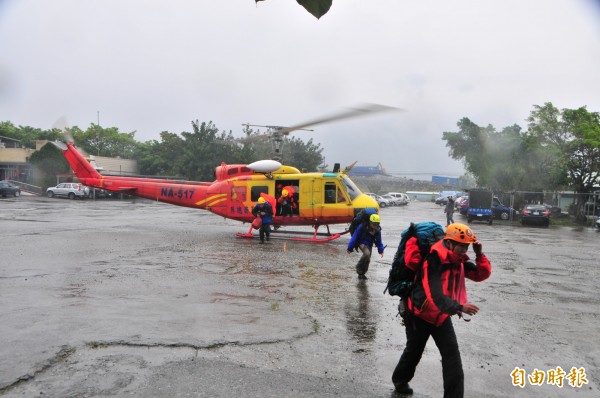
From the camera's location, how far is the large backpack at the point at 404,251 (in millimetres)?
3703

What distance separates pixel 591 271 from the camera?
10547 mm

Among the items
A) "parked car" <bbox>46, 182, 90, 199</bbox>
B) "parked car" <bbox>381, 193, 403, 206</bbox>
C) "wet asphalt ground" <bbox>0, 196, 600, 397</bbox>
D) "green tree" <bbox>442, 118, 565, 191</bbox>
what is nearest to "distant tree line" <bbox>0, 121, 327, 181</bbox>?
"parked car" <bbox>46, 182, 90, 199</bbox>

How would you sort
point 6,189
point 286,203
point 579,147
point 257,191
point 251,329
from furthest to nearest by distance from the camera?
point 6,189, point 579,147, point 257,191, point 286,203, point 251,329

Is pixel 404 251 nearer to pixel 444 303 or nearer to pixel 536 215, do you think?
pixel 444 303

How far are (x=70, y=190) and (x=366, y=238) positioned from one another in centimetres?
3693

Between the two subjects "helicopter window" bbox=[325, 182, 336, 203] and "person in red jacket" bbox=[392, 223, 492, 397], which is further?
"helicopter window" bbox=[325, 182, 336, 203]

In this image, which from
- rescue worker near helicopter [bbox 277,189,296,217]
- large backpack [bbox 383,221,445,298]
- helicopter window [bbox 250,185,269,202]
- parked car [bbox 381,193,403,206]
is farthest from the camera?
parked car [bbox 381,193,403,206]

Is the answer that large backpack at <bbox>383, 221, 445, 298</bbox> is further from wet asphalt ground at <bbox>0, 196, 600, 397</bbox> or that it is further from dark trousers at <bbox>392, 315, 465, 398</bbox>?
wet asphalt ground at <bbox>0, 196, 600, 397</bbox>

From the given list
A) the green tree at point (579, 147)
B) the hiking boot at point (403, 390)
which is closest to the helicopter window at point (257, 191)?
the hiking boot at point (403, 390)

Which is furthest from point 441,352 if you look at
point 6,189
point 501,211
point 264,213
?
point 6,189

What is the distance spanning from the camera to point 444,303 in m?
3.39

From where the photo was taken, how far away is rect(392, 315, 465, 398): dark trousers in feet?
11.4

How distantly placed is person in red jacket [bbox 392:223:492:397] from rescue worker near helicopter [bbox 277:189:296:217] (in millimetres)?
10716

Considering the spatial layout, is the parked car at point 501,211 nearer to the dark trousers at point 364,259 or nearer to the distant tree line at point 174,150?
the distant tree line at point 174,150
